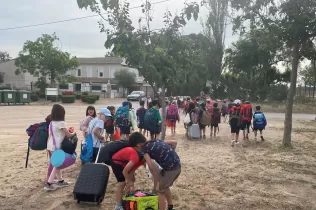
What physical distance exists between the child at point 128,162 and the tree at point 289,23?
634 cm

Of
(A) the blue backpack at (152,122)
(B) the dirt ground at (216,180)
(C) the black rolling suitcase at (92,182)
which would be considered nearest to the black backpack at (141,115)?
(A) the blue backpack at (152,122)

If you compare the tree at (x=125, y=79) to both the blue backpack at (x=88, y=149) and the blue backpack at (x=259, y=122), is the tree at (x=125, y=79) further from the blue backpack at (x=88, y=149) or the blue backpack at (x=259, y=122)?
the blue backpack at (x=88, y=149)

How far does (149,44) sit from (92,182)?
2.98m

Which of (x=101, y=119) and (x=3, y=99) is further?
(x=3, y=99)

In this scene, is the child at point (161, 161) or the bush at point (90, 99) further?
the bush at point (90, 99)

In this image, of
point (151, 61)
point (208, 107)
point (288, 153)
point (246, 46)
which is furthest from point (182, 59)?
point (246, 46)

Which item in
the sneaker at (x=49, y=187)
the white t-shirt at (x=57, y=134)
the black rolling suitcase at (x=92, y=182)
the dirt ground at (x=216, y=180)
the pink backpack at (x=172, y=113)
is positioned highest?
the white t-shirt at (x=57, y=134)

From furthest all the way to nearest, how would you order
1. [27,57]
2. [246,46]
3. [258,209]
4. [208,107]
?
[27,57] < [246,46] < [208,107] < [258,209]

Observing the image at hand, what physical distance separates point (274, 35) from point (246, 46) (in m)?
30.5

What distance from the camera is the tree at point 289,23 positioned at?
30.7ft

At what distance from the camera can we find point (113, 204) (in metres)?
5.51

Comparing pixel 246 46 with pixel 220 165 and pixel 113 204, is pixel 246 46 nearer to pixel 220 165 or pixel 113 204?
pixel 220 165

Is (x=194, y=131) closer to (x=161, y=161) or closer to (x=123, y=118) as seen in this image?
(x=123, y=118)

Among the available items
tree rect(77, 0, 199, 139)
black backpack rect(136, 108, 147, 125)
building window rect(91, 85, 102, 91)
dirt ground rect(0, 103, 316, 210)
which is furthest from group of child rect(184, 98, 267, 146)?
building window rect(91, 85, 102, 91)
